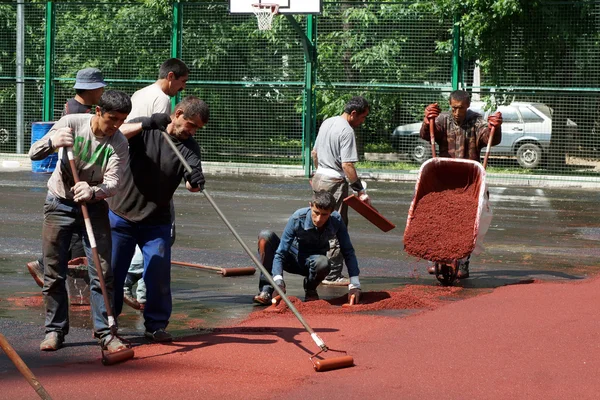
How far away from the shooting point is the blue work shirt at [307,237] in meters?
8.55

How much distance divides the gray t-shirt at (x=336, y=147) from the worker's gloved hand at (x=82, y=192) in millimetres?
3882

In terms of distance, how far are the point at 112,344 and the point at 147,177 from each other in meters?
1.29

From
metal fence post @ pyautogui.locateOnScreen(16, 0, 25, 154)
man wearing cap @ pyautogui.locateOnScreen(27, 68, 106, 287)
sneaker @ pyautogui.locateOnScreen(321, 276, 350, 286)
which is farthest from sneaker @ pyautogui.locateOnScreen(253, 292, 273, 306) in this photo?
metal fence post @ pyautogui.locateOnScreen(16, 0, 25, 154)

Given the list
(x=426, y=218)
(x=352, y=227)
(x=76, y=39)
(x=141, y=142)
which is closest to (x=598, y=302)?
(x=426, y=218)

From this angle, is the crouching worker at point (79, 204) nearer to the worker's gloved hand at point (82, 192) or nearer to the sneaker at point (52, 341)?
the sneaker at point (52, 341)

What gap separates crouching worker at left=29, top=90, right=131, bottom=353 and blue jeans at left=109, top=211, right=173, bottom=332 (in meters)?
0.33

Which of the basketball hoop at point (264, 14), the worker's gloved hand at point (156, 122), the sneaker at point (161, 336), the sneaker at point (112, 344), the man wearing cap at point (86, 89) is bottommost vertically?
the sneaker at point (161, 336)

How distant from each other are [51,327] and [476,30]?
50.3 ft

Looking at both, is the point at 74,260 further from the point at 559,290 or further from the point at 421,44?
the point at 421,44

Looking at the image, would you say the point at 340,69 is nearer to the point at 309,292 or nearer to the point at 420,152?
the point at 420,152

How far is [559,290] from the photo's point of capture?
9.12 meters

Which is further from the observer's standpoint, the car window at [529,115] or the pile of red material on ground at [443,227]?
the car window at [529,115]

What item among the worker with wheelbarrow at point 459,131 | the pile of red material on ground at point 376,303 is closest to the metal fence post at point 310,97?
the worker with wheelbarrow at point 459,131

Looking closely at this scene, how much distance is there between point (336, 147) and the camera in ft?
32.7
